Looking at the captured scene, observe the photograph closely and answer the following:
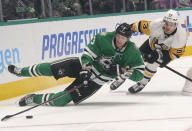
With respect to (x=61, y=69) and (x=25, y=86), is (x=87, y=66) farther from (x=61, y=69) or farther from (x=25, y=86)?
(x=25, y=86)

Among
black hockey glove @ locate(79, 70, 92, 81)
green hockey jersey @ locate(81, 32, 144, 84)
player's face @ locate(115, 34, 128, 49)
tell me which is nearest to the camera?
black hockey glove @ locate(79, 70, 92, 81)

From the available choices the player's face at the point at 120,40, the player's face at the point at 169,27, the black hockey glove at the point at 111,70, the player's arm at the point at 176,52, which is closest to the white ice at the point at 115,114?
the black hockey glove at the point at 111,70

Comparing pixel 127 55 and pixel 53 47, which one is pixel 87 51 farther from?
pixel 53 47

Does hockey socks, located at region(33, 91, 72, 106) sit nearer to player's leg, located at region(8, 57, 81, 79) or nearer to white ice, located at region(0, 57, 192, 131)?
white ice, located at region(0, 57, 192, 131)

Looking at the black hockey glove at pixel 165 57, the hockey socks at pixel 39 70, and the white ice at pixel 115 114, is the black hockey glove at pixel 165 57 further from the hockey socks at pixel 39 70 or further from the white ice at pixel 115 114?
the hockey socks at pixel 39 70

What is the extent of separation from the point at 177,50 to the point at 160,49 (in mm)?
264

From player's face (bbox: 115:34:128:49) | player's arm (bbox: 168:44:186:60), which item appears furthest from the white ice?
player's face (bbox: 115:34:128:49)

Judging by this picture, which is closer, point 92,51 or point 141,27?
point 92,51

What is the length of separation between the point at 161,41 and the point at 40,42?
194cm

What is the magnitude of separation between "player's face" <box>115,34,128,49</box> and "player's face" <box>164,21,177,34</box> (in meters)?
0.79

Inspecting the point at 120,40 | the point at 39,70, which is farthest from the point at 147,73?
the point at 39,70

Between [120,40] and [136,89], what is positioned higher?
[120,40]

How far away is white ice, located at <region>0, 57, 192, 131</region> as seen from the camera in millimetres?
4559

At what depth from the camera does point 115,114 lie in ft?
16.9
